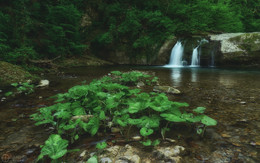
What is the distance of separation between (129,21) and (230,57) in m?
9.03

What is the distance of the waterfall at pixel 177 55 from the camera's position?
1243 centimetres

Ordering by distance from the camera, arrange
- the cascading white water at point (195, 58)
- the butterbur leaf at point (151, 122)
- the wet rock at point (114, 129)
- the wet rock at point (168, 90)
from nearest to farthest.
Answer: the butterbur leaf at point (151, 122) → the wet rock at point (114, 129) → the wet rock at point (168, 90) → the cascading white water at point (195, 58)

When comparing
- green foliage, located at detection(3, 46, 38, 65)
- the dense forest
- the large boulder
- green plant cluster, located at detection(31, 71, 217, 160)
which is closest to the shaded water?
green plant cluster, located at detection(31, 71, 217, 160)

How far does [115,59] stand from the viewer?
14766mm

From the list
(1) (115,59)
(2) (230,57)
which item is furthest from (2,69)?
(2) (230,57)

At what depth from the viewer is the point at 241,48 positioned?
9.88 meters

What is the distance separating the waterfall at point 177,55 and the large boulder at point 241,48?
299 centimetres

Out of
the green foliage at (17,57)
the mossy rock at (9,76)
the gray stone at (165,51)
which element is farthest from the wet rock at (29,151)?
the gray stone at (165,51)

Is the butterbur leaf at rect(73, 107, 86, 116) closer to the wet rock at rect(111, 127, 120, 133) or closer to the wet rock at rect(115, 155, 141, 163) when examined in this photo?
the wet rock at rect(111, 127, 120, 133)

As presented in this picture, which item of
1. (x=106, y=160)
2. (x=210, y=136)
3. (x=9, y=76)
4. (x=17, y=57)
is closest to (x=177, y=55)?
(x=17, y=57)

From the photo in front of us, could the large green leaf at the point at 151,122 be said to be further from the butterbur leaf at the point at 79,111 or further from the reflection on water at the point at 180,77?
the reflection on water at the point at 180,77

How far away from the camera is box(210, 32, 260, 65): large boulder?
31.4 ft

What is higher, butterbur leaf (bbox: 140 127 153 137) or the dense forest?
the dense forest

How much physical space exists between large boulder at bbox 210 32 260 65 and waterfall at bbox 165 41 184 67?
9.81 ft
